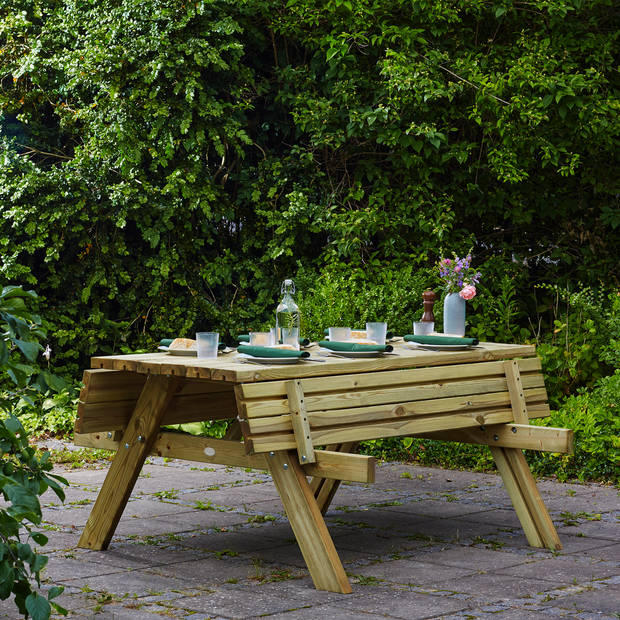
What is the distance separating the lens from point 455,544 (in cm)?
454

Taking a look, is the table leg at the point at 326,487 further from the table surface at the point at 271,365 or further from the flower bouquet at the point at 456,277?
the flower bouquet at the point at 456,277

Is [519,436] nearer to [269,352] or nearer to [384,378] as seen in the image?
[384,378]

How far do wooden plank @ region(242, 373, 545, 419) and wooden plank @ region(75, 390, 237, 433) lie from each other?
80 cm

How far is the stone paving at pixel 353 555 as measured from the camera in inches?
141

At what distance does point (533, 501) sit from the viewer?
4.52 metres

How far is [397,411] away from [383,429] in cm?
11

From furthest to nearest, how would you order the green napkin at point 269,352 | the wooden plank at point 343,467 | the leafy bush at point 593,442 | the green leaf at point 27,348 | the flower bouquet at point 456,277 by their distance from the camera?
the leafy bush at point 593,442, the flower bouquet at point 456,277, the green napkin at point 269,352, the wooden plank at point 343,467, the green leaf at point 27,348

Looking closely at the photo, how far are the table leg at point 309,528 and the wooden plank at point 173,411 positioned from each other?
32.3 inches

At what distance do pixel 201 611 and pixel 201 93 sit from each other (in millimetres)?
5314

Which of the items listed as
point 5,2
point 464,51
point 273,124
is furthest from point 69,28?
point 464,51

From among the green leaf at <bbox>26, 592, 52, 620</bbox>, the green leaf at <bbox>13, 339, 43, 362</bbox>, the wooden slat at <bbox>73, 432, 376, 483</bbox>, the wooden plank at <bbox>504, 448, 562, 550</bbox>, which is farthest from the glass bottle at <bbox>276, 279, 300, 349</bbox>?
the green leaf at <bbox>26, 592, 52, 620</bbox>

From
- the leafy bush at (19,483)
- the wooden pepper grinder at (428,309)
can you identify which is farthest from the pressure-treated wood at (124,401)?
the leafy bush at (19,483)

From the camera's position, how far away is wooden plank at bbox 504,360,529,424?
4.68 meters

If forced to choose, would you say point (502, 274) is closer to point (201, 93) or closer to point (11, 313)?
point (201, 93)
